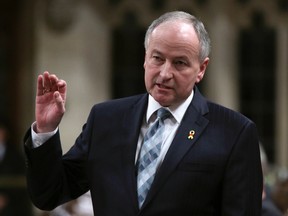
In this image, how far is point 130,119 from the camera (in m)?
4.12

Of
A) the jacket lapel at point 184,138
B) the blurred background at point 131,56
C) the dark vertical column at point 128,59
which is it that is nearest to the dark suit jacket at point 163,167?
the jacket lapel at point 184,138

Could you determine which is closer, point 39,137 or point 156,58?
point 156,58

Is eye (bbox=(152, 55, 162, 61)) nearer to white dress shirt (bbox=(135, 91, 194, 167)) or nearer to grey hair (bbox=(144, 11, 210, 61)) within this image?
grey hair (bbox=(144, 11, 210, 61))

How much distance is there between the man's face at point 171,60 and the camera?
12.9 ft

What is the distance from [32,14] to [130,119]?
8.27 metres

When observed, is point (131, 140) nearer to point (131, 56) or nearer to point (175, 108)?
point (175, 108)

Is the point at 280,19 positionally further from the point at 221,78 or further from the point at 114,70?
the point at 114,70

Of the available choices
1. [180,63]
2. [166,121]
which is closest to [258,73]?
[166,121]

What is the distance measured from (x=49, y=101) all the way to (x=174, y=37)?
49cm

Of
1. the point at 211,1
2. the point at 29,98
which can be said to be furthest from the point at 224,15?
the point at 29,98

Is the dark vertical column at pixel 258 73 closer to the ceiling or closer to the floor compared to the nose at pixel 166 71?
closer to the floor

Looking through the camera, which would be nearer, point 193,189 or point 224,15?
point 193,189

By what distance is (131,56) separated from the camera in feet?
40.2

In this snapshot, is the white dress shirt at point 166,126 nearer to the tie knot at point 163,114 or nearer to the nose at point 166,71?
the tie knot at point 163,114
